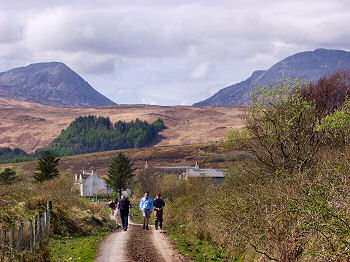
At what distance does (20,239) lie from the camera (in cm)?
1359

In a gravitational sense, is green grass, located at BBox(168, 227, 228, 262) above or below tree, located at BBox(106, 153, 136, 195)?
above

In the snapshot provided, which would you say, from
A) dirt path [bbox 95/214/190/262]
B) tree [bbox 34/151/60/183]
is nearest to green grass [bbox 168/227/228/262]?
dirt path [bbox 95/214/190/262]

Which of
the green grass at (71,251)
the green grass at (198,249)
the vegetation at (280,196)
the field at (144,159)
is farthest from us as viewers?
the field at (144,159)

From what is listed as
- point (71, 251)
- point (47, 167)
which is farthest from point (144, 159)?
point (71, 251)

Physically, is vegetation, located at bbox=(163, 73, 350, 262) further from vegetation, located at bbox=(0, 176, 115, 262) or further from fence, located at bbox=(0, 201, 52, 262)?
fence, located at bbox=(0, 201, 52, 262)

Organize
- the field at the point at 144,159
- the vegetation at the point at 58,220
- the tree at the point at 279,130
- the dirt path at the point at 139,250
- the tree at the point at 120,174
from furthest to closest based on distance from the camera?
the field at the point at 144,159, the tree at the point at 120,174, the tree at the point at 279,130, the vegetation at the point at 58,220, the dirt path at the point at 139,250

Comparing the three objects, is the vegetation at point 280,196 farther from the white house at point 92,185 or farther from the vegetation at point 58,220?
the white house at point 92,185

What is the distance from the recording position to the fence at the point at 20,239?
12.7m

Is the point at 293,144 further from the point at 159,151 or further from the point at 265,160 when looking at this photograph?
the point at 159,151

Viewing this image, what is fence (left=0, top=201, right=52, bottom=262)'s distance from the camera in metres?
12.7

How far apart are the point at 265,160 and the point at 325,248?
49.4ft

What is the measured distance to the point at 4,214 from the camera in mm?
17000

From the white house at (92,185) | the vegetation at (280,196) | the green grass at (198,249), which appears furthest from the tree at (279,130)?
the white house at (92,185)

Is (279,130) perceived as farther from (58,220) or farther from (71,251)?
(58,220)
